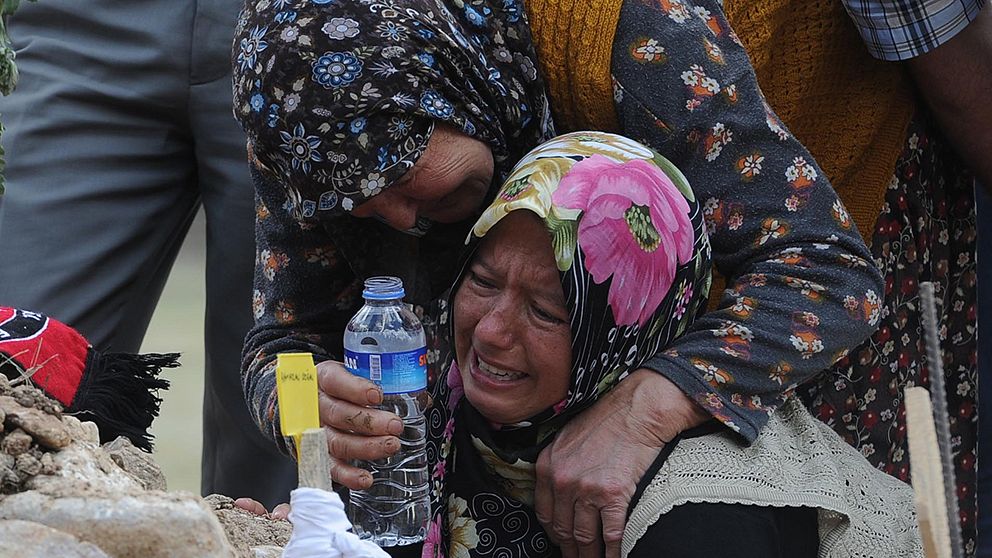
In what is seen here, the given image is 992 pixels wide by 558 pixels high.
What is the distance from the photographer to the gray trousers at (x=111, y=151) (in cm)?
284

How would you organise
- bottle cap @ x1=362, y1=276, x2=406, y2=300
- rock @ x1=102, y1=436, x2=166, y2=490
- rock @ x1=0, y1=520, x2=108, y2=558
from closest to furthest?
rock @ x1=0, y1=520, x2=108, y2=558
rock @ x1=102, y1=436, x2=166, y2=490
bottle cap @ x1=362, y1=276, x2=406, y2=300

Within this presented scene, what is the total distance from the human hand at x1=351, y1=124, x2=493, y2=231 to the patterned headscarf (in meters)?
0.02

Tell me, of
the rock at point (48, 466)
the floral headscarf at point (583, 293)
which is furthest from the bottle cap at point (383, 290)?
the rock at point (48, 466)

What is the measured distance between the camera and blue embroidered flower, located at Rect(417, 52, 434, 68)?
181 centimetres

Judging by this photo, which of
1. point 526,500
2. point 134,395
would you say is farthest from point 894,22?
point 134,395

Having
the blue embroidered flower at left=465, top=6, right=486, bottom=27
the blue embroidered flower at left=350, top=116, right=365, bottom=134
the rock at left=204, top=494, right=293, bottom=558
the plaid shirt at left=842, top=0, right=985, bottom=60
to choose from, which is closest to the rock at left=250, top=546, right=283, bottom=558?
the rock at left=204, top=494, right=293, bottom=558

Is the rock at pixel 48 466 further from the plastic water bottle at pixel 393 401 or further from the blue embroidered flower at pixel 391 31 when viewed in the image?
the blue embroidered flower at pixel 391 31

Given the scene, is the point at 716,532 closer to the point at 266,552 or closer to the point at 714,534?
the point at 714,534

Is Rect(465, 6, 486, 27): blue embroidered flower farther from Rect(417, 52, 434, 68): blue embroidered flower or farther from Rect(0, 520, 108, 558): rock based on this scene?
Rect(0, 520, 108, 558): rock

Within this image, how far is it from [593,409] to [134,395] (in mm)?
668

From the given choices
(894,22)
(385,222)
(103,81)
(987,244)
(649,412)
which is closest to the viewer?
(649,412)

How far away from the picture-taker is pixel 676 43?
1.93 meters

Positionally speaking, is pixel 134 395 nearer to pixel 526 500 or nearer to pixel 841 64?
pixel 526 500

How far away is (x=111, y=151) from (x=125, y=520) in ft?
6.26
